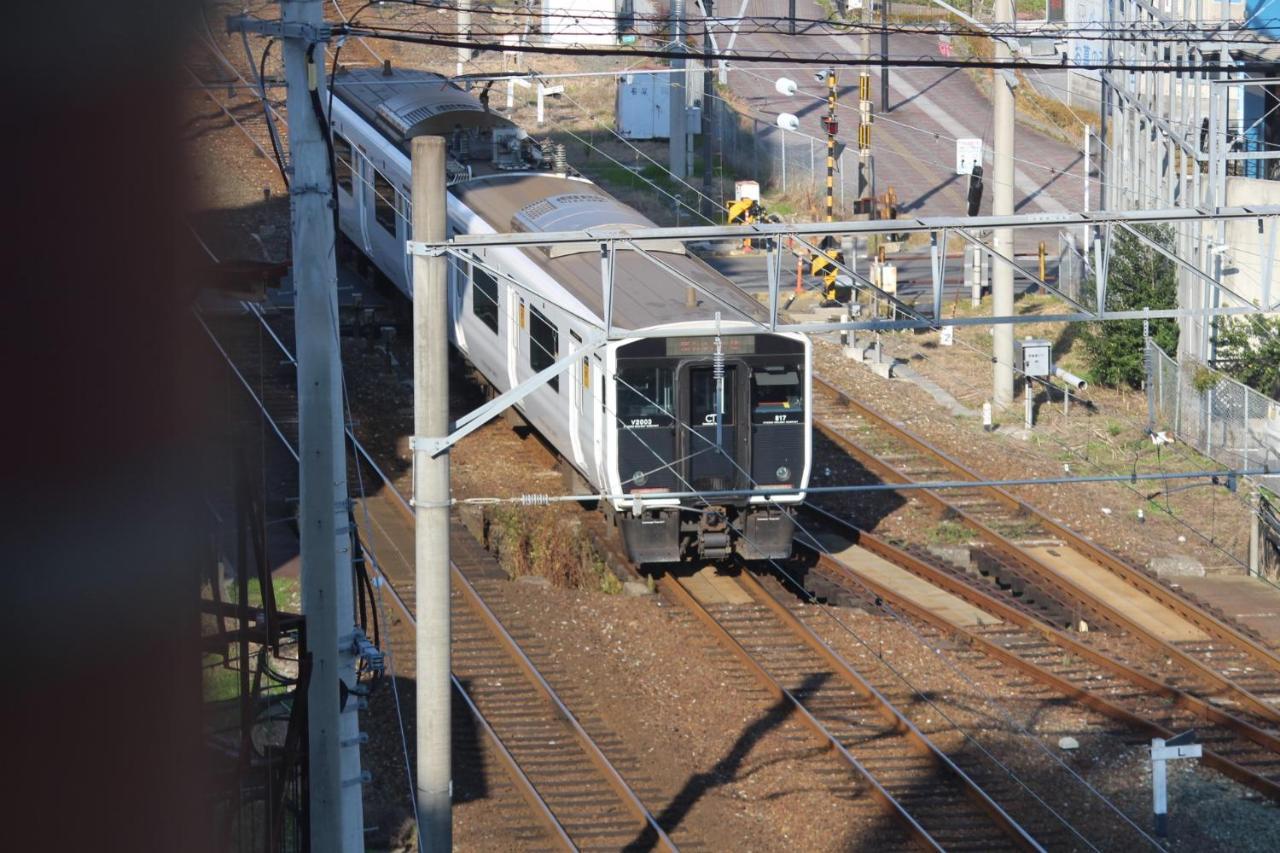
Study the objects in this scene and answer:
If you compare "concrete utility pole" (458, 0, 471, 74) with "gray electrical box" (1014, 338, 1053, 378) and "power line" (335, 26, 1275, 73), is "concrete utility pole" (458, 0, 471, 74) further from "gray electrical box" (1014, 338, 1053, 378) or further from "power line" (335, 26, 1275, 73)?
"gray electrical box" (1014, 338, 1053, 378)

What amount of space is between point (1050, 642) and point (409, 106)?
9847mm

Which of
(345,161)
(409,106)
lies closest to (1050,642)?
(409,106)

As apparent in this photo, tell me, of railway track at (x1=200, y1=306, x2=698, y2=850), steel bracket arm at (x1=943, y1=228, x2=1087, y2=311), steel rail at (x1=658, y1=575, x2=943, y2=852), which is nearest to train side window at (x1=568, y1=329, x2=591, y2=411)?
railway track at (x1=200, y1=306, x2=698, y2=850)

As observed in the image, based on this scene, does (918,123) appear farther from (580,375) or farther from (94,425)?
(94,425)

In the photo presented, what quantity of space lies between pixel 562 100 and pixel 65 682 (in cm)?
3616

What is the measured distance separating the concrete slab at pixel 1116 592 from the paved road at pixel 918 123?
590 inches

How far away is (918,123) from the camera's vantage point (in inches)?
1479

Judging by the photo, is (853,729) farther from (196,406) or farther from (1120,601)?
(196,406)

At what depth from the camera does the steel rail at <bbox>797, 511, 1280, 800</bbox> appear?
10.7 metres

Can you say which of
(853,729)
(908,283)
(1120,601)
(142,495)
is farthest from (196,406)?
(908,283)

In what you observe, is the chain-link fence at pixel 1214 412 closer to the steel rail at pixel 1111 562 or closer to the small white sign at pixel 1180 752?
the steel rail at pixel 1111 562

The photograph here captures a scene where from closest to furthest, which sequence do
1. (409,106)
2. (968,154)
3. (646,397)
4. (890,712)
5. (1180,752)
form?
1. (1180,752)
2. (890,712)
3. (646,397)
4. (409,106)
5. (968,154)

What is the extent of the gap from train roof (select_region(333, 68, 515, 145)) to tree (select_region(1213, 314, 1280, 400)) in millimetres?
9202

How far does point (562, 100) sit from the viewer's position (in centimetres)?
3634
